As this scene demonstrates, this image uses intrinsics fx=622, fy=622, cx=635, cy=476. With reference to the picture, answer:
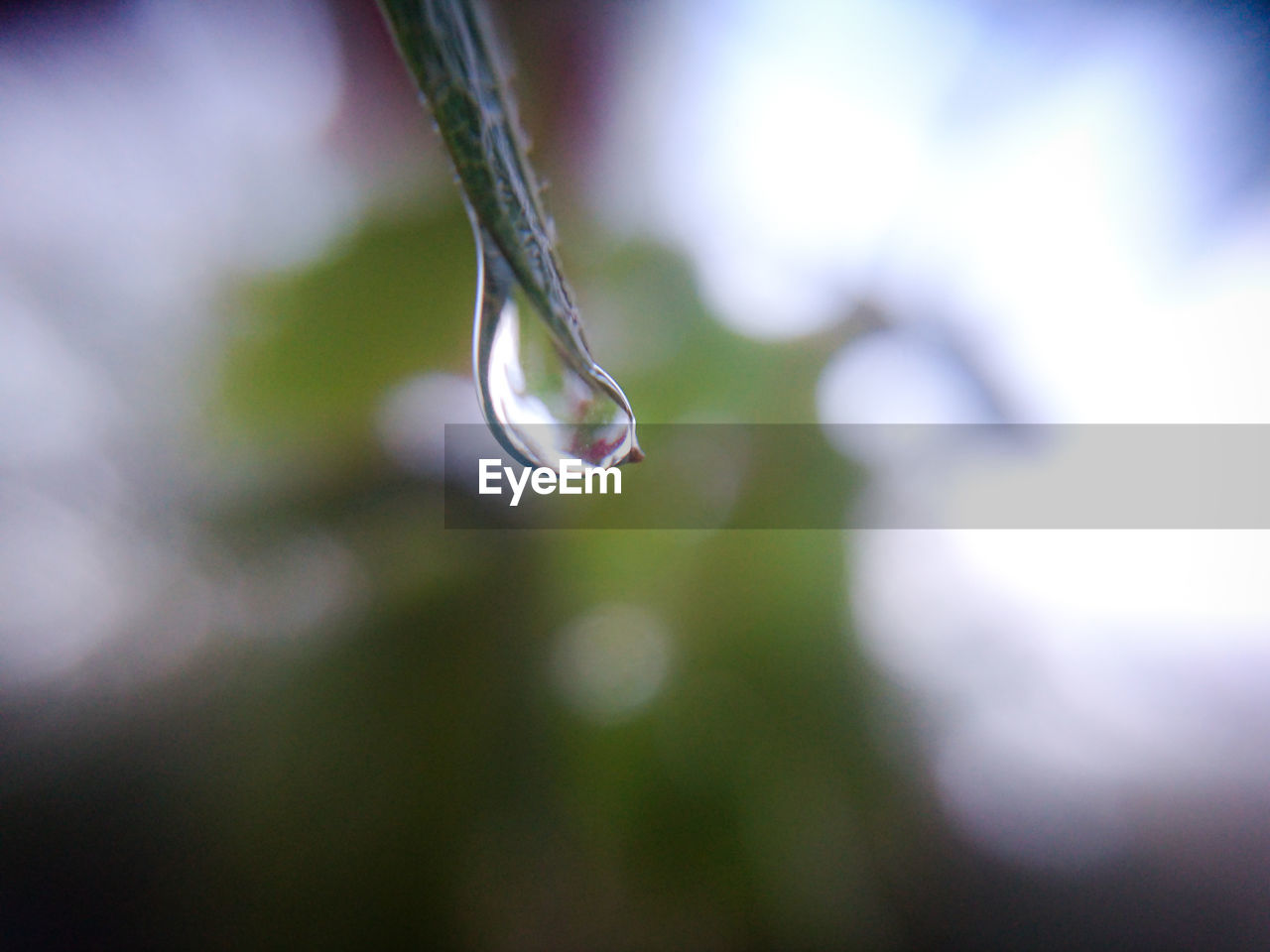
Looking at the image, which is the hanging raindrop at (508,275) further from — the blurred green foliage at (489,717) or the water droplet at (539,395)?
the blurred green foliage at (489,717)

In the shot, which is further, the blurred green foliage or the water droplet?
the blurred green foliage

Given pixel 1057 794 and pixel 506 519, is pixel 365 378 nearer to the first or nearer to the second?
pixel 506 519

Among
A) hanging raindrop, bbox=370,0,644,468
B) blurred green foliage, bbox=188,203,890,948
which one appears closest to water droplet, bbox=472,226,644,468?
hanging raindrop, bbox=370,0,644,468

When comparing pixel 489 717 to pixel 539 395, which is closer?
pixel 539 395

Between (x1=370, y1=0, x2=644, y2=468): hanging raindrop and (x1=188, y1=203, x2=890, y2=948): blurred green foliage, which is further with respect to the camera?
(x1=188, y1=203, x2=890, y2=948): blurred green foliage

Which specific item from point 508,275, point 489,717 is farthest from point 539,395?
point 489,717

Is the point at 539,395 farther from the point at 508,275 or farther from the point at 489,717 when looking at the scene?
the point at 489,717

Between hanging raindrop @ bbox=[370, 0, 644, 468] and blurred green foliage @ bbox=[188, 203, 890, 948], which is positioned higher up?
hanging raindrop @ bbox=[370, 0, 644, 468]

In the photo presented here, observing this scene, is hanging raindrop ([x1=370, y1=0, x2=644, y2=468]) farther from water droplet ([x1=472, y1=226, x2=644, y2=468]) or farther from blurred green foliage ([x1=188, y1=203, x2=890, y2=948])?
blurred green foliage ([x1=188, y1=203, x2=890, y2=948])

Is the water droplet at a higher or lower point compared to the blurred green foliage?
higher
